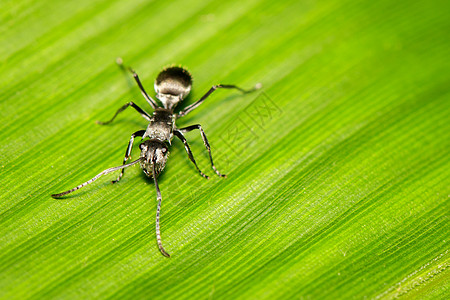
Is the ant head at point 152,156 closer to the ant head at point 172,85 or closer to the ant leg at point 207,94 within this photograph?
the ant leg at point 207,94

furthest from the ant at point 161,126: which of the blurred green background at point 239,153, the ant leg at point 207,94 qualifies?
the blurred green background at point 239,153

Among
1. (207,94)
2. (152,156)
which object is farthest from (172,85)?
(152,156)

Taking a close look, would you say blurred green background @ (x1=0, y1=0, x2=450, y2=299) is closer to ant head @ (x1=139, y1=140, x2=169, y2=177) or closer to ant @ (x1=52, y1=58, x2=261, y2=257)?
ant @ (x1=52, y1=58, x2=261, y2=257)

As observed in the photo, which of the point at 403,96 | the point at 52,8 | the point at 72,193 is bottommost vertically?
the point at 403,96

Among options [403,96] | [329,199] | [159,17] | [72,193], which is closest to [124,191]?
[72,193]

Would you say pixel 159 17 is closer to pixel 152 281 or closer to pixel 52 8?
pixel 52 8

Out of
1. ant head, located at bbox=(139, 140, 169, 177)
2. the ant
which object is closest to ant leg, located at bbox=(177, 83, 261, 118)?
the ant

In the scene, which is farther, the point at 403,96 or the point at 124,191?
the point at 403,96
